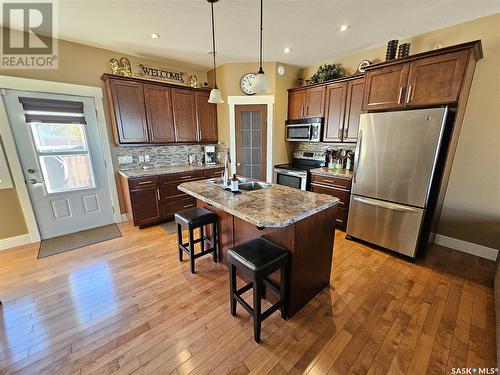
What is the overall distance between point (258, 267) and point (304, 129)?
311 cm

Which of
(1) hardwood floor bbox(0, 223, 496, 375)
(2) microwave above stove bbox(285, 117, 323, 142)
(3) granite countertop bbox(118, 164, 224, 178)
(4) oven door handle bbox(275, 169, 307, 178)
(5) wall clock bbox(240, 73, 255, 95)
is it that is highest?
(5) wall clock bbox(240, 73, 255, 95)

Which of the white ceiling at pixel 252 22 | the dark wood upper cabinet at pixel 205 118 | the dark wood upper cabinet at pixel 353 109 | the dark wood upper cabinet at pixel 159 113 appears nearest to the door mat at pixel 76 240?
the dark wood upper cabinet at pixel 159 113

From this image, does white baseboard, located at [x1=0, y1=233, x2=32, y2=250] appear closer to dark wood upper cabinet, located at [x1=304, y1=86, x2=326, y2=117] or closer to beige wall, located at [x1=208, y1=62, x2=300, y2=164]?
beige wall, located at [x1=208, y1=62, x2=300, y2=164]

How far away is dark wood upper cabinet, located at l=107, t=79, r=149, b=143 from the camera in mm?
3227

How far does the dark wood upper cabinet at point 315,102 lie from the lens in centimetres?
364

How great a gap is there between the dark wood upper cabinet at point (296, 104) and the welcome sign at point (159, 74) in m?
2.19

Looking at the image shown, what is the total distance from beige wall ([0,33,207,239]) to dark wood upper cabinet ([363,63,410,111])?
3.85 meters

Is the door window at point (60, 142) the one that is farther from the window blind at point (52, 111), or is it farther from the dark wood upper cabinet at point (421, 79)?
the dark wood upper cabinet at point (421, 79)

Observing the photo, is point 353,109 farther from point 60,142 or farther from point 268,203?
point 60,142

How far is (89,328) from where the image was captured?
1690mm

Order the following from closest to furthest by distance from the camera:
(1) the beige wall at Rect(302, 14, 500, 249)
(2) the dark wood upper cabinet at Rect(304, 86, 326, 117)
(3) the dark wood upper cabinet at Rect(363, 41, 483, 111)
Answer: (3) the dark wood upper cabinet at Rect(363, 41, 483, 111)
(1) the beige wall at Rect(302, 14, 500, 249)
(2) the dark wood upper cabinet at Rect(304, 86, 326, 117)

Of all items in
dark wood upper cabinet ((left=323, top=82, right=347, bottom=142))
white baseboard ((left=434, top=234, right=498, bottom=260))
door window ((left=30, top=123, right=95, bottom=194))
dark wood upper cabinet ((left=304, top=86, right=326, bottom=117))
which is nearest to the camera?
white baseboard ((left=434, top=234, right=498, bottom=260))

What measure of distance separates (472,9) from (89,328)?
487 centimetres
